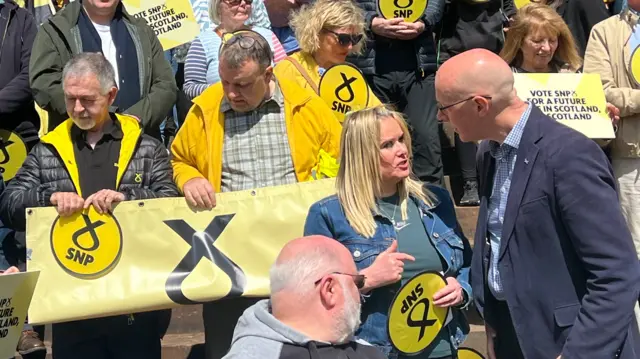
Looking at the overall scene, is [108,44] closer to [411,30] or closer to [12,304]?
[411,30]

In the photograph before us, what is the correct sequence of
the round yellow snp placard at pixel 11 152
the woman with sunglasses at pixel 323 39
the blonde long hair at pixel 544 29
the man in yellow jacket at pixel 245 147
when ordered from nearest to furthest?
the man in yellow jacket at pixel 245 147
the woman with sunglasses at pixel 323 39
the round yellow snp placard at pixel 11 152
the blonde long hair at pixel 544 29

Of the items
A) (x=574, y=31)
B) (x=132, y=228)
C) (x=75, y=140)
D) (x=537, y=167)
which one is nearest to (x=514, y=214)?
(x=537, y=167)

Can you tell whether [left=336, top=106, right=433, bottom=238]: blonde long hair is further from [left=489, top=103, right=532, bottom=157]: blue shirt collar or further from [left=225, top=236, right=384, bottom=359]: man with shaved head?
[left=225, top=236, right=384, bottom=359]: man with shaved head

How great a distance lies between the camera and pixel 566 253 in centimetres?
352

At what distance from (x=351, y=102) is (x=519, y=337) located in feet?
8.05

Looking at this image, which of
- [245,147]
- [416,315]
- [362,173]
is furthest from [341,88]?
[416,315]

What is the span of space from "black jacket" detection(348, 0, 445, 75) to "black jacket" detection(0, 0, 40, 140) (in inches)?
87.9

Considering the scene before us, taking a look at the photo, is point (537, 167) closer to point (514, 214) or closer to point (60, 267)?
point (514, 214)

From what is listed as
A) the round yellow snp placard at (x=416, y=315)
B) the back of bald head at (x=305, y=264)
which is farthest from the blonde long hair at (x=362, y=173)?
the back of bald head at (x=305, y=264)

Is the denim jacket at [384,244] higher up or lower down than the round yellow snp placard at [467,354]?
higher up

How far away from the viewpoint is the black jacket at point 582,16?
779 cm

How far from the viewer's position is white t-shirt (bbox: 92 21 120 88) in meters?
6.02

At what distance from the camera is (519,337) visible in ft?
12.1

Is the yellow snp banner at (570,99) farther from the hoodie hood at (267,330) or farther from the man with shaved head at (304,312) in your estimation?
the hoodie hood at (267,330)
